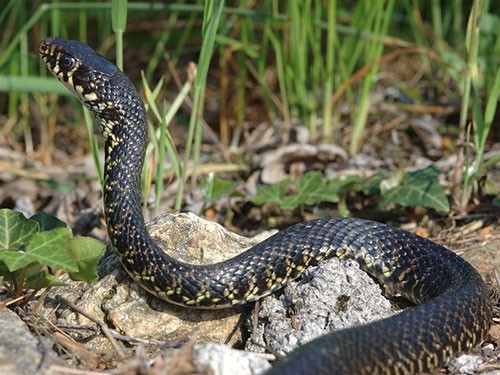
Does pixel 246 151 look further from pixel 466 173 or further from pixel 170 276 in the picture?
pixel 170 276

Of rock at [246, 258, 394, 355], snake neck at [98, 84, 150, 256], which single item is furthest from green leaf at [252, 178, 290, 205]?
rock at [246, 258, 394, 355]

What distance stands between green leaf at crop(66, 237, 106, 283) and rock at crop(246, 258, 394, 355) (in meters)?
1.13

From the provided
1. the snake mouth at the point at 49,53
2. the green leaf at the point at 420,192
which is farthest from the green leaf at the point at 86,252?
the green leaf at the point at 420,192

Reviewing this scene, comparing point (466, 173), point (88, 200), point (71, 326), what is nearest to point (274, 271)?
point (71, 326)

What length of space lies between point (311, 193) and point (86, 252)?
2.87 metres

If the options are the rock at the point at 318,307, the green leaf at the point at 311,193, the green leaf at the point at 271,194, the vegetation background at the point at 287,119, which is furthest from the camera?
the green leaf at the point at 271,194

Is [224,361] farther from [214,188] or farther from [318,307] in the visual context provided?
[214,188]

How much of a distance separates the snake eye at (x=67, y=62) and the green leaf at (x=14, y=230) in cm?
120

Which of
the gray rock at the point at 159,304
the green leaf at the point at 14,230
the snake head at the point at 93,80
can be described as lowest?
the gray rock at the point at 159,304

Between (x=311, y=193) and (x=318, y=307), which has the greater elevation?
(x=318, y=307)

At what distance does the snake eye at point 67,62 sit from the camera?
5448mm

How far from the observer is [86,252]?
459 centimetres

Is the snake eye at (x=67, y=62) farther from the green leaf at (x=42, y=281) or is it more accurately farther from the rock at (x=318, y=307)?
the rock at (x=318, y=307)

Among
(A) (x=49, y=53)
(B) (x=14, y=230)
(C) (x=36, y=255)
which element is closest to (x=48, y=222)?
(B) (x=14, y=230)
